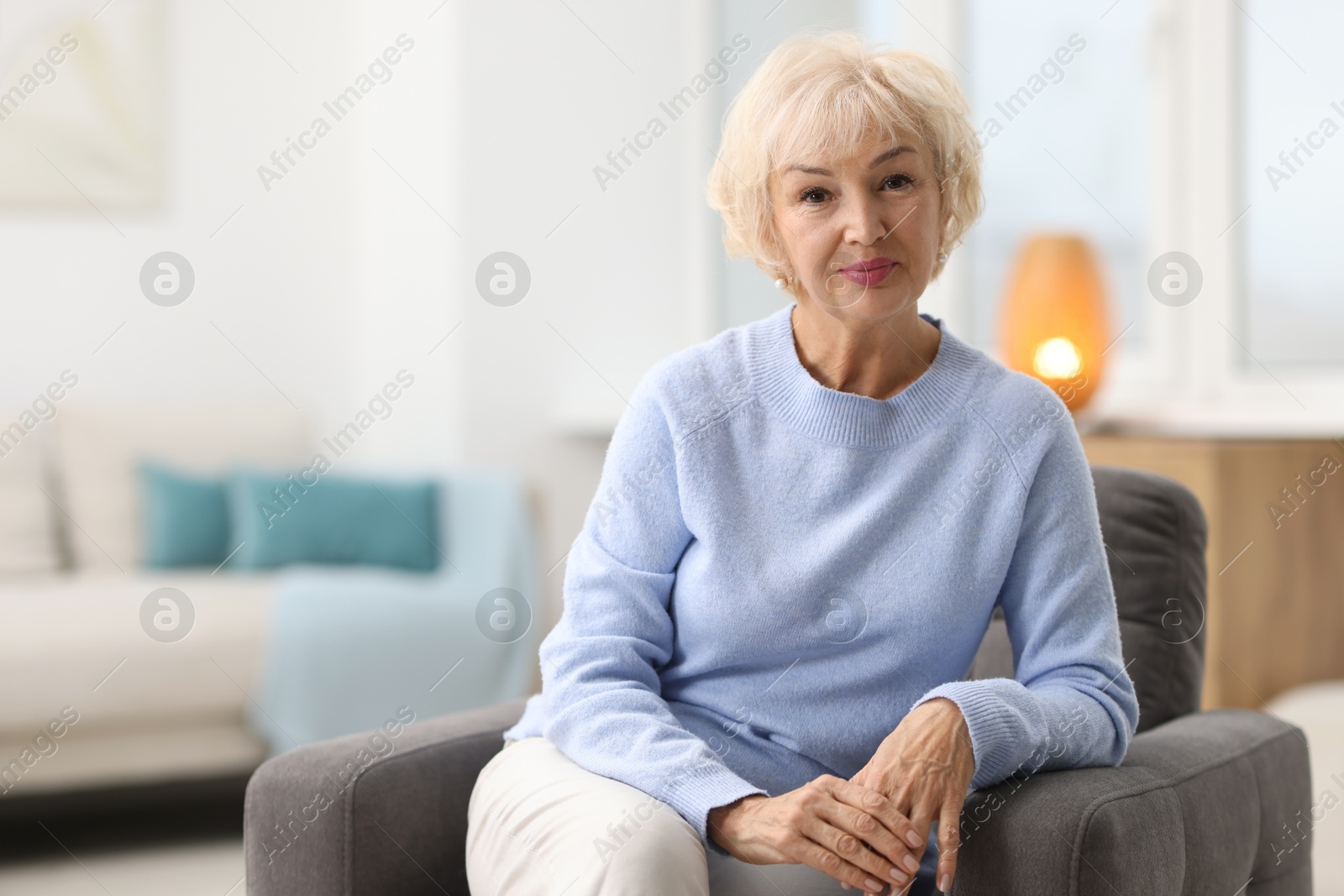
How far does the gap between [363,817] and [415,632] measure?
65.8 inches

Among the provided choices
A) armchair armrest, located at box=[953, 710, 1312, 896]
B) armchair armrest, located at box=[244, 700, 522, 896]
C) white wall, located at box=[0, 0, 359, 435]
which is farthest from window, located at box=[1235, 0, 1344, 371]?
white wall, located at box=[0, 0, 359, 435]

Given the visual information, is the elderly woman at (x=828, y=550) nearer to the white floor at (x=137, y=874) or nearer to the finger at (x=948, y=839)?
the finger at (x=948, y=839)

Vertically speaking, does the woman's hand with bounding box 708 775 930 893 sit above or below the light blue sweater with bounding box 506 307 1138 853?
below

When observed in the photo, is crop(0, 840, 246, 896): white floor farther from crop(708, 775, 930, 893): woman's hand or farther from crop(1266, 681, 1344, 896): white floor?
crop(1266, 681, 1344, 896): white floor

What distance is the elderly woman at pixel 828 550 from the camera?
3.58 feet

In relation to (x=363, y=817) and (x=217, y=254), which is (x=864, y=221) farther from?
(x=217, y=254)

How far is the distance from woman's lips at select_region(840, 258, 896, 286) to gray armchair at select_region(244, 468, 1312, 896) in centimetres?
42

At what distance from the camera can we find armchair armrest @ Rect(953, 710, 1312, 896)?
0.96m

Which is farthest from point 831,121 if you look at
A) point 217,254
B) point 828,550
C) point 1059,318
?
point 217,254

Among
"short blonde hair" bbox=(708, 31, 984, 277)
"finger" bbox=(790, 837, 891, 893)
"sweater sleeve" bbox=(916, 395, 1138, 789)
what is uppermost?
"short blonde hair" bbox=(708, 31, 984, 277)

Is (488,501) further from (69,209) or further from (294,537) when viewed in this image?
(69,209)

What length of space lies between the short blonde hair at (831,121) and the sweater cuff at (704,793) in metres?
0.54

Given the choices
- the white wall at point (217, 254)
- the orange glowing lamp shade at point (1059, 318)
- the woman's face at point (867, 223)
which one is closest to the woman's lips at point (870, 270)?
the woman's face at point (867, 223)

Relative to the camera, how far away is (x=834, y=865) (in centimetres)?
100
